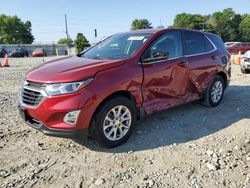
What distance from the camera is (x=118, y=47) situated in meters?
5.02

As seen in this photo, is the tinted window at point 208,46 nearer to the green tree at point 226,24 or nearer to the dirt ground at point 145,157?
the dirt ground at point 145,157

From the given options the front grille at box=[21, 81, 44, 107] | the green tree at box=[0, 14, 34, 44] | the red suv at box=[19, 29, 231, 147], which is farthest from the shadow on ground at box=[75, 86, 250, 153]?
the green tree at box=[0, 14, 34, 44]

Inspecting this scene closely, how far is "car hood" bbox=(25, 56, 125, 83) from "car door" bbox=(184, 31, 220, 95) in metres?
1.80

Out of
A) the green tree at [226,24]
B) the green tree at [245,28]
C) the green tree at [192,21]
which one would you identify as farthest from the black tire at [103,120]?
the green tree at [245,28]

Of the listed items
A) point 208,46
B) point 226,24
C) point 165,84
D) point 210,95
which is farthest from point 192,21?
point 165,84

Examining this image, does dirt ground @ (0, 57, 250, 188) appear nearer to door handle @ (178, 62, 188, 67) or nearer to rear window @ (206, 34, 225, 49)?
door handle @ (178, 62, 188, 67)

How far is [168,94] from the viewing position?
4980 mm

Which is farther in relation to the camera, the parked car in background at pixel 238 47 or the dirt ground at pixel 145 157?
the parked car in background at pixel 238 47

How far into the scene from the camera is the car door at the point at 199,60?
217 inches

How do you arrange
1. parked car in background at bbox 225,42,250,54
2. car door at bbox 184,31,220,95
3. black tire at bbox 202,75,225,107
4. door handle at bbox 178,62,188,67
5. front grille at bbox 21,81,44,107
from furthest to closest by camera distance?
parked car in background at bbox 225,42,250,54
black tire at bbox 202,75,225,107
car door at bbox 184,31,220,95
door handle at bbox 178,62,188,67
front grille at bbox 21,81,44,107

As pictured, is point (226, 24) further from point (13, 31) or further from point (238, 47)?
point (13, 31)

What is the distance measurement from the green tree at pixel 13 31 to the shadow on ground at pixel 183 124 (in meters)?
84.6

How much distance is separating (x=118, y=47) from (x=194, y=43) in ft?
5.64

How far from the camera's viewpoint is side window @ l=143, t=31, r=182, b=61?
4680 mm
